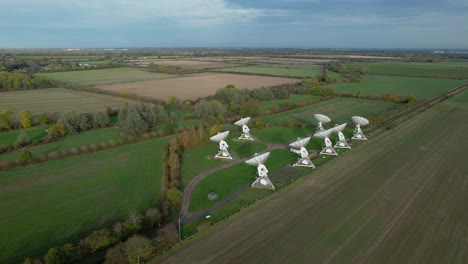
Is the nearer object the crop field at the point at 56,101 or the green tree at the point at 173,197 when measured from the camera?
the green tree at the point at 173,197

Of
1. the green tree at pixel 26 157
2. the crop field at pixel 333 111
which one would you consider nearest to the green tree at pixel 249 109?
the crop field at pixel 333 111

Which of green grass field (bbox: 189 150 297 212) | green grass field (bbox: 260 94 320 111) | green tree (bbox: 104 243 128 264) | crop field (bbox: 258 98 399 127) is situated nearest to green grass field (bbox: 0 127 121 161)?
green grass field (bbox: 189 150 297 212)

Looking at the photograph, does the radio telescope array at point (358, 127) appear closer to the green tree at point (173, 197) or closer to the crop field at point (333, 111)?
the crop field at point (333, 111)

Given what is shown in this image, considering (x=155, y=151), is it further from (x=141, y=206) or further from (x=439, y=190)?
(x=439, y=190)

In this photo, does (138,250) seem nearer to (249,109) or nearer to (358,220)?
(358,220)

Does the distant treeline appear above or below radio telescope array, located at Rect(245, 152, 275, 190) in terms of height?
above

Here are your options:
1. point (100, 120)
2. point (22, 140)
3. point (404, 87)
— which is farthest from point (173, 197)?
point (404, 87)

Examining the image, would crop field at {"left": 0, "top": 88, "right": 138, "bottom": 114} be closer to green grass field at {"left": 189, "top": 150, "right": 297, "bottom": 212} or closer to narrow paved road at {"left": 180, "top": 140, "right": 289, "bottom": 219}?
narrow paved road at {"left": 180, "top": 140, "right": 289, "bottom": 219}
